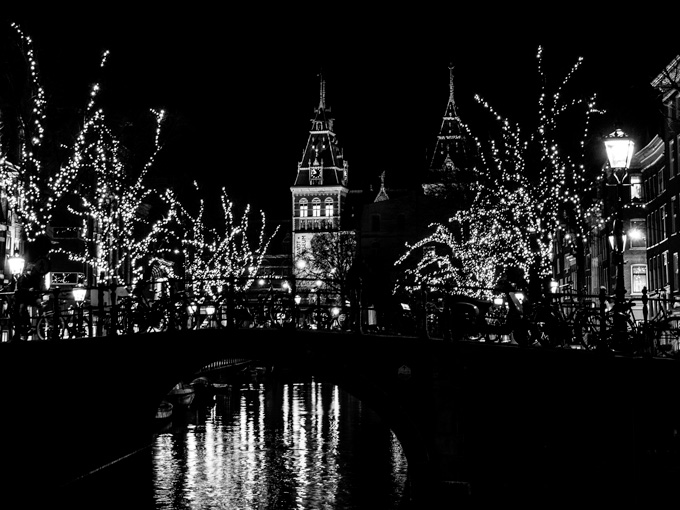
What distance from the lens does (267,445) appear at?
132ft

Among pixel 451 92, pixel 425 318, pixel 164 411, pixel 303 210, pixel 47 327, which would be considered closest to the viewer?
pixel 425 318

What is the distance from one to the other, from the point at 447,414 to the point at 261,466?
9109 mm

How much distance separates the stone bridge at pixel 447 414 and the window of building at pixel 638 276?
41.1 metres

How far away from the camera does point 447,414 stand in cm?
2842

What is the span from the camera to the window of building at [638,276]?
2718 inches

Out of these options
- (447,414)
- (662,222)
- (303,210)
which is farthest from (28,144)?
(303,210)

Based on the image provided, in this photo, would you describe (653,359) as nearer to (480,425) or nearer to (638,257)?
(480,425)

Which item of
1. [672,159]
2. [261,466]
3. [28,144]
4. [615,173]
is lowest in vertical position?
[261,466]

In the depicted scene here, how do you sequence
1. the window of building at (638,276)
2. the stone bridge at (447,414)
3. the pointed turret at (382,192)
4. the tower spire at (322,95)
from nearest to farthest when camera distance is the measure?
the stone bridge at (447,414) → the window of building at (638,276) → the pointed turret at (382,192) → the tower spire at (322,95)

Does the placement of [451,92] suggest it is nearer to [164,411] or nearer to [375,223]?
[375,223]

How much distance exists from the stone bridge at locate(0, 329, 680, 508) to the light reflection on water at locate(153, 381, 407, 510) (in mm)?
2423

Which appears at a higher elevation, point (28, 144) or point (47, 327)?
point (28, 144)

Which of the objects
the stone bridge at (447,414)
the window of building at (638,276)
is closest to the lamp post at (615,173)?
the stone bridge at (447,414)

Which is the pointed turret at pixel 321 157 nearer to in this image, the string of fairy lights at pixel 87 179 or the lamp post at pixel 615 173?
the string of fairy lights at pixel 87 179
